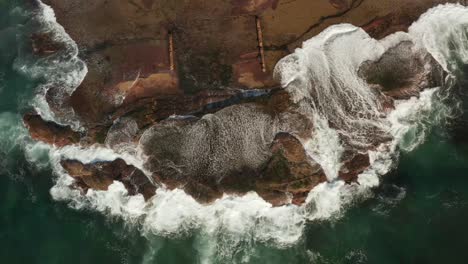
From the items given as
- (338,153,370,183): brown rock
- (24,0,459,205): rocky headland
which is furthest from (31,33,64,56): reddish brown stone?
(338,153,370,183): brown rock

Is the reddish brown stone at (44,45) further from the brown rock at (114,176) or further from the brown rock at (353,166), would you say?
the brown rock at (353,166)

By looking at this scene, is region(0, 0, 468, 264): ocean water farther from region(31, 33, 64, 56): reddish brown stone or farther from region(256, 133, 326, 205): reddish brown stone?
region(31, 33, 64, 56): reddish brown stone

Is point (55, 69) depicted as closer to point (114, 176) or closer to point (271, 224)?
point (114, 176)

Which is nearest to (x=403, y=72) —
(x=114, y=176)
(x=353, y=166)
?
(x=353, y=166)

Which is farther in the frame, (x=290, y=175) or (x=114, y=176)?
(x=114, y=176)

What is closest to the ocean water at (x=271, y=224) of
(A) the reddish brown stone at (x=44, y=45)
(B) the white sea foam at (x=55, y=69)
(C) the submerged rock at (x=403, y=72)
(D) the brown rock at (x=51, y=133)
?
(D) the brown rock at (x=51, y=133)

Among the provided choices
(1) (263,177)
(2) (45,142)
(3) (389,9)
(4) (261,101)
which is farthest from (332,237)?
(2) (45,142)

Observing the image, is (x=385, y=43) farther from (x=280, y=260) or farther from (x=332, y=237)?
(x=280, y=260)
